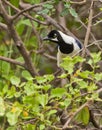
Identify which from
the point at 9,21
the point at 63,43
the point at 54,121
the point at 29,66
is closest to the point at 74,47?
the point at 63,43

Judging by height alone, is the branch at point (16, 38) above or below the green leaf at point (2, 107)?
above

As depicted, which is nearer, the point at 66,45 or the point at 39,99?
the point at 39,99

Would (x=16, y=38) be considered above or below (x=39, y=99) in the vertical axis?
above

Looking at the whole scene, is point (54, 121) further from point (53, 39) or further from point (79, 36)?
point (79, 36)

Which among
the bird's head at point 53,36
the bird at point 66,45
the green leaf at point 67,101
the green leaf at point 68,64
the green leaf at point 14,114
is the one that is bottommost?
the green leaf at point 14,114

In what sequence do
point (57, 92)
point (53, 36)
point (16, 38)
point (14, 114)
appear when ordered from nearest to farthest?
point (14, 114) < point (57, 92) < point (16, 38) < point (53, 36)

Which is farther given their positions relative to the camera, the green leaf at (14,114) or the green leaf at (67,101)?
the green leaf at (67,101)

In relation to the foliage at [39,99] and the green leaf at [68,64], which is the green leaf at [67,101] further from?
the green leaf at [68,64]

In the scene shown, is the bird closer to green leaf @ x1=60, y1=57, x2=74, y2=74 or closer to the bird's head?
the bird's head

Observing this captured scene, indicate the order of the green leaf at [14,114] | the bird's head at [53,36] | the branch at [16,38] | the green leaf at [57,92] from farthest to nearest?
the bird's head at [53,36], the branch at [16,38], the green leaf at [57,92], the green leaf at [14,114]

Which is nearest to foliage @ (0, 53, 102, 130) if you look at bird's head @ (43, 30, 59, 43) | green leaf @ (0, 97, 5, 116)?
green leaf @ (0, 97, 5, 116)

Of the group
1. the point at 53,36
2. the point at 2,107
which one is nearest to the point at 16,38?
the point at 53,36

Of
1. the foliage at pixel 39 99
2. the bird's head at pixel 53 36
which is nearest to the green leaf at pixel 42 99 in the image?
the foliage at pixel 39 99

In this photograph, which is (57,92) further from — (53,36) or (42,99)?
(53,36)
